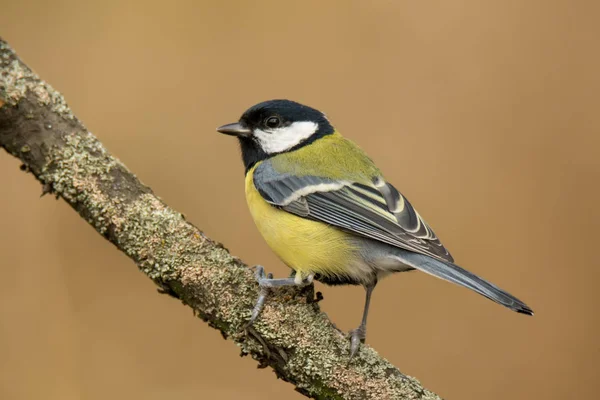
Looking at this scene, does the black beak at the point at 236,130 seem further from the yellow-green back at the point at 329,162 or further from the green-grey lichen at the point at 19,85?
the green-grey lichen at the point at 19,85

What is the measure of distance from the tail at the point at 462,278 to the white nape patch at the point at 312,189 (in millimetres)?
347

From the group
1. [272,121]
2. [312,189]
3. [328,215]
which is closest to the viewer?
[328,215]

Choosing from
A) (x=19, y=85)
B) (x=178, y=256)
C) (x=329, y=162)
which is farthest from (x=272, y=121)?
(x=19, y=85)

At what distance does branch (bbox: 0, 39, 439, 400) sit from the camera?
5.78 feet

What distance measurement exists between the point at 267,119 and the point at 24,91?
85cm

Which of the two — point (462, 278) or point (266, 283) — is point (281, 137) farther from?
point (462, 278)

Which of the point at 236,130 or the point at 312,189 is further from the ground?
the point at 236,130

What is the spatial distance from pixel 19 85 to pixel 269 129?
34.4 inches

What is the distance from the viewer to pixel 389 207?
2111 millimetres

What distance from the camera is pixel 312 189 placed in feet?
7.13

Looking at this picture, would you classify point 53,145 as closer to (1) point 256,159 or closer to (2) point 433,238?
(1) point 256,159

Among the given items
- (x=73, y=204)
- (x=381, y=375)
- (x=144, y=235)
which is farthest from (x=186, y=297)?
(x=381, y=375)

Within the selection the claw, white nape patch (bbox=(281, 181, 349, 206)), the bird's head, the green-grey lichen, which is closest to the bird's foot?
the claw

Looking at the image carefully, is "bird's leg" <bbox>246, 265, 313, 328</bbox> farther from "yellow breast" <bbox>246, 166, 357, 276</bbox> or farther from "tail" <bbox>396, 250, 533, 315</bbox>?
"tail" <bbox>396, 250, 533, 315</bbox>
